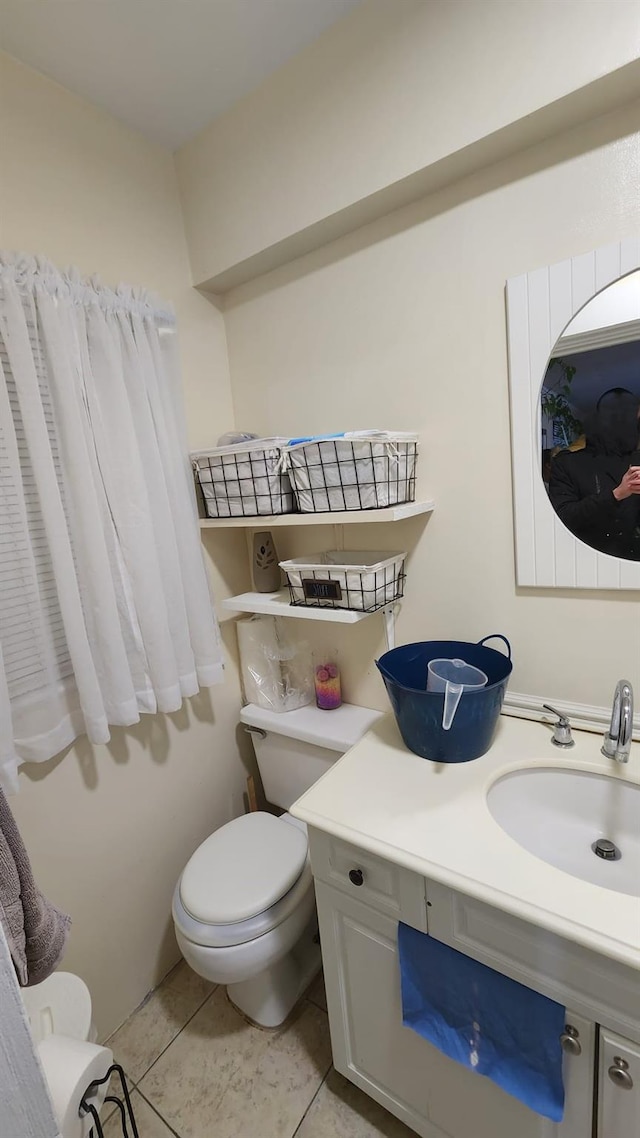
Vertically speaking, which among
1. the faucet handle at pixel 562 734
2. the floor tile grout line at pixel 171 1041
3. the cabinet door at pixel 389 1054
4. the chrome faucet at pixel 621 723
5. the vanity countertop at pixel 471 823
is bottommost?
the floor tile grout line at pixel 171 1041

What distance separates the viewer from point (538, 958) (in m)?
0.73

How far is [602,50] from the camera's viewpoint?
80 cm

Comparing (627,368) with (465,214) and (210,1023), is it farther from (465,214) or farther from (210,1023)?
(210,1023)

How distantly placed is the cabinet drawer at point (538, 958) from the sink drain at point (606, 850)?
12.5 inches

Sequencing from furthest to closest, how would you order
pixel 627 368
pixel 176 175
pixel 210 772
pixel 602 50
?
pixel 210 772 < pixel 176 175 < pixel 627 368 < pixel 602 50

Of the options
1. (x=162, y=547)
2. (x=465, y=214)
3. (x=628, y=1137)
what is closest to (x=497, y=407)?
(x=465, y=214)

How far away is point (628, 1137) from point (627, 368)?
4.38 feet

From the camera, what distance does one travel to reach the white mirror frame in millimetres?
946

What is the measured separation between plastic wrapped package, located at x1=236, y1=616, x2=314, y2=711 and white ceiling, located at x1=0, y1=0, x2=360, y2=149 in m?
1.46

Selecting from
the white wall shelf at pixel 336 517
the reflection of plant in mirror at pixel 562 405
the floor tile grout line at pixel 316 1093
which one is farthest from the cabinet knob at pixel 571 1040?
the reflection of plant in mirror at pixel 562 405

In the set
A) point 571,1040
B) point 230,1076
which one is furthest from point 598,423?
point 230,1076

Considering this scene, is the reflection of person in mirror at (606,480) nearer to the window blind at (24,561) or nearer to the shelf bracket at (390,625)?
the shelf bracket at (390,625)

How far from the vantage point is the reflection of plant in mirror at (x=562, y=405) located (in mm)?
1006

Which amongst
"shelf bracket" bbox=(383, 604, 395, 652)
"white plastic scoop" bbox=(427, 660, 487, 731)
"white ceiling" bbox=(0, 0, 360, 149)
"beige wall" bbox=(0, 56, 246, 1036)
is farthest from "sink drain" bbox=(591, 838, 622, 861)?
"white ceiling" bbox=(0, 0, 360, 149)
